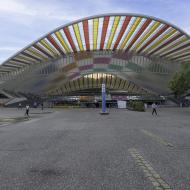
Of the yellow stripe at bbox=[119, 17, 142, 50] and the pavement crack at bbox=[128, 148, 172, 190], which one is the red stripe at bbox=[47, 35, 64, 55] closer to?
the yellow stripe at bbox=[119, 17, 142, 50]

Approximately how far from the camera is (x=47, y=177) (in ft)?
17.2

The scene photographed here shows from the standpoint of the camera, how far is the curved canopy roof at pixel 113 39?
4733 cm

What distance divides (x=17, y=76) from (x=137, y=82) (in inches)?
1308

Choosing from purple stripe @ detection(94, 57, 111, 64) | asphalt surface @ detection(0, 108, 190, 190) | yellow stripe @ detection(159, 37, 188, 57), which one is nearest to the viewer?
asphalt surface @ detection(0, 108, 190, 190)

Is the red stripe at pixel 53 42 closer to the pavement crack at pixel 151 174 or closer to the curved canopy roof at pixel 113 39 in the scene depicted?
the curved canopy roof at pixel 113 39

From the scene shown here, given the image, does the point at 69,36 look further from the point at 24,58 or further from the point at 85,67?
the point at 85,67

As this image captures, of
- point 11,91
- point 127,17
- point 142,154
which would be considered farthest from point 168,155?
point 11,91

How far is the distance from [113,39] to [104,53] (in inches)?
678

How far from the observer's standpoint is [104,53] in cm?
7344

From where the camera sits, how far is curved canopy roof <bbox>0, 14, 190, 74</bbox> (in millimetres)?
47325

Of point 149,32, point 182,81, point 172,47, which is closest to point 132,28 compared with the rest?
point 149,32

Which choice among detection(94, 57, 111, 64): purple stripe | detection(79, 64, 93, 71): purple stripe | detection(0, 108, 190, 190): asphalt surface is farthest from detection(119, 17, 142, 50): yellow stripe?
detection(0, 108, 190, 190): asphalt surface

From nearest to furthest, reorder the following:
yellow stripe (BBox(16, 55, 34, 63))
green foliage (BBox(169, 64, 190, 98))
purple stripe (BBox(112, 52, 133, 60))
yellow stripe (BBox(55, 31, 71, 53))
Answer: green foliage (BBox(169, 64, 190, 98)), yellow stripe (BBox(55, 31, 71, 53)), yellow stripe (BBox(16, 55, 34, 63)), purple stripe (BBox(112, 52, 133, 60))

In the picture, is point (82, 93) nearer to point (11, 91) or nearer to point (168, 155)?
point (11, 91)
